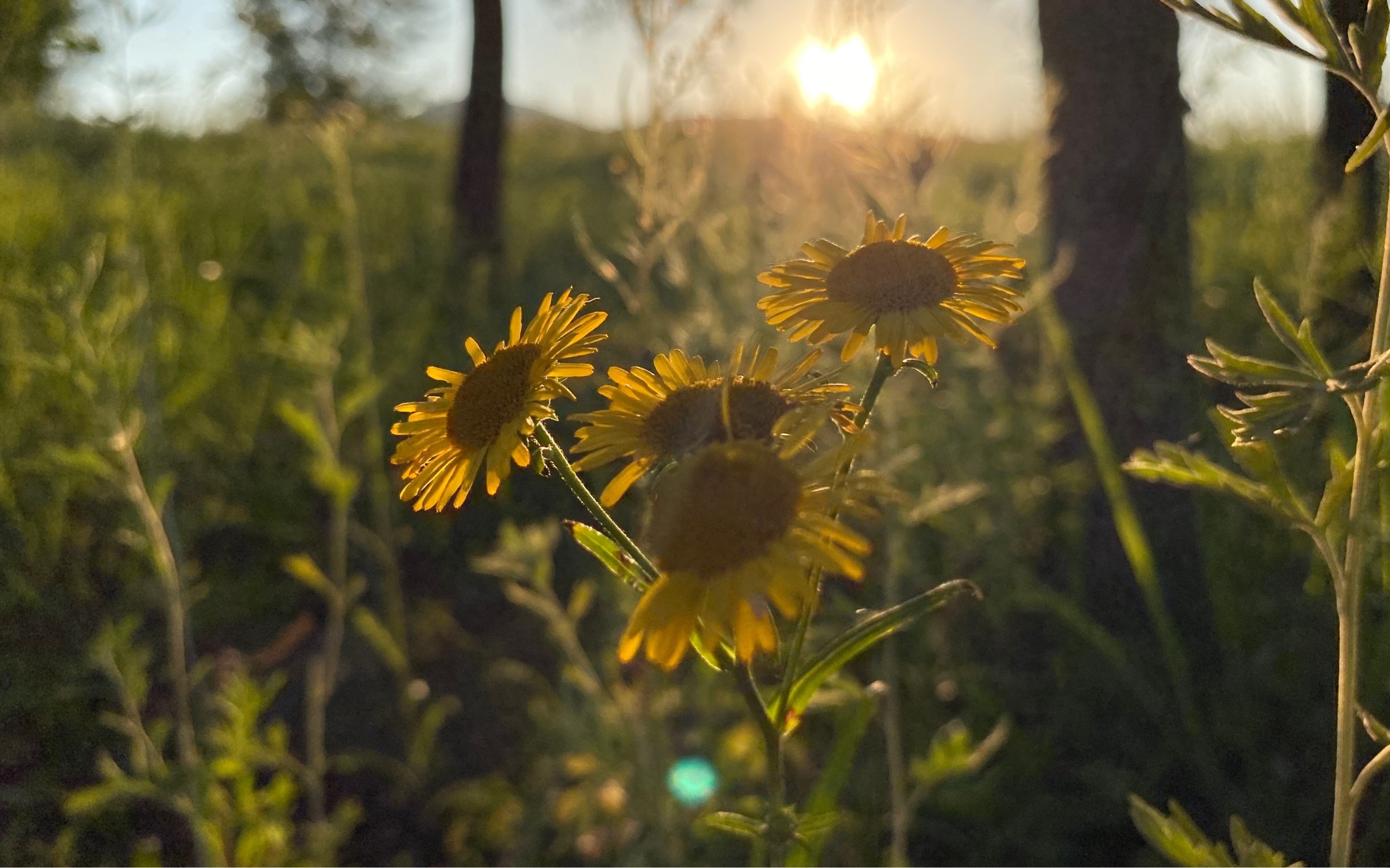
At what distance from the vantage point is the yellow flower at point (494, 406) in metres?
0.77

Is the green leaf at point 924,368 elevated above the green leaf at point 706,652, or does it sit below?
above

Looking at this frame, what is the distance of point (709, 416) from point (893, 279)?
226 mm

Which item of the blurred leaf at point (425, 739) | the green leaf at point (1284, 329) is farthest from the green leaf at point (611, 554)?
the blurred leaf at point (425, 739)

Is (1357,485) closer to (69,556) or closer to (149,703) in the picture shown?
(149,703)

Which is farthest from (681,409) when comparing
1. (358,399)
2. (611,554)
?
(358,399)

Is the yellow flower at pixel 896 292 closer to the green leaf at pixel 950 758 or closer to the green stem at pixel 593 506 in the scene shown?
the green stem at pixel 593 506

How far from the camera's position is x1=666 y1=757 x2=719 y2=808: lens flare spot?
1.80m

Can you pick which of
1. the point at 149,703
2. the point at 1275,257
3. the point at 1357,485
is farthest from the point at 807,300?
the point at 1275,257

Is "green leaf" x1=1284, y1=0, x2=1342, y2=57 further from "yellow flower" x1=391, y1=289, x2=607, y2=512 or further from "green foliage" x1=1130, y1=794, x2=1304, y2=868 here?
"green foliage" x1=1130, y1=794, x2=1304, y2=868

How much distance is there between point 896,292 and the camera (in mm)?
826

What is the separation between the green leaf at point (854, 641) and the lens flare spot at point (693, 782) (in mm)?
1063

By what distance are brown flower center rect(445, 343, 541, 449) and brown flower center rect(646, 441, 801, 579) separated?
202 millimetres

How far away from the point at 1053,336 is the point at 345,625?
7.40 ft

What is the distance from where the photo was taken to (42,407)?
2826 millimetres
